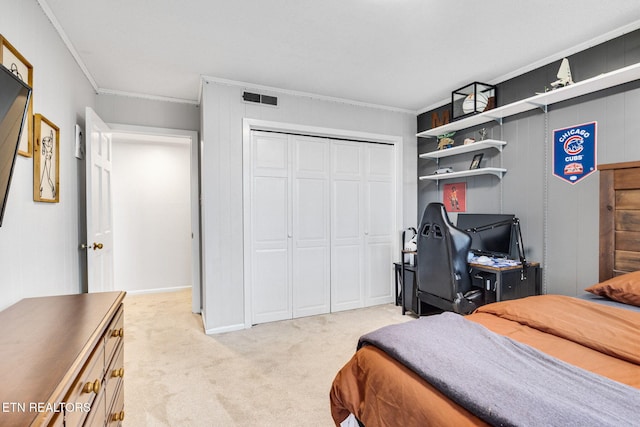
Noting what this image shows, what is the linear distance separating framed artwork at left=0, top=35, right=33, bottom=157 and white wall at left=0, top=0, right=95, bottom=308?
2.4 inches

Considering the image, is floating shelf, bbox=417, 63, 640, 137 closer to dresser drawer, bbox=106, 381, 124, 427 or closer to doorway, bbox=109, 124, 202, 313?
dresser drawer, bbox=106, 381, 124, 427

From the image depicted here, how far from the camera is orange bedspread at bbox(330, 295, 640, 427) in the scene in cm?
109

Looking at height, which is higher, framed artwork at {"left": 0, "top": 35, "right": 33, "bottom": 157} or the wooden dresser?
framed artwork at {"left": 0, "top": 35, "right": 33, "bottom": 157}

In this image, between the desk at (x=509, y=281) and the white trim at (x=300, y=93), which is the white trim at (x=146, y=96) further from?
the desk at (x=509, y=281)

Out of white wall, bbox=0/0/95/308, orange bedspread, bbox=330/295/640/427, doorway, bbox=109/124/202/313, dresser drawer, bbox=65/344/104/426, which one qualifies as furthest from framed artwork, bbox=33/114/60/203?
doorway, bbox=109/124/202/313

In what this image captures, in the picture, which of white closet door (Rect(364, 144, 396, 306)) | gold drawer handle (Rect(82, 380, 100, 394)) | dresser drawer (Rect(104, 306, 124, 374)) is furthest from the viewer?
white closet door (Rect(364, 144, 396, 306))

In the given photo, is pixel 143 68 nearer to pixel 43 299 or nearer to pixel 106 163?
pixel 106 163

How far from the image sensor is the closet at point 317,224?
3.55 metres

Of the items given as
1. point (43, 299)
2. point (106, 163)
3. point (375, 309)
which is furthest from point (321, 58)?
point (375, 309)

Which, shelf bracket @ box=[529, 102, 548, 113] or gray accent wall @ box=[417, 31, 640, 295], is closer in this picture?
gray accent wall @ box=[417, 31, 640, 295]

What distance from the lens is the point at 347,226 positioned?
3.98 m

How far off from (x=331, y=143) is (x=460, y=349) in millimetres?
2974

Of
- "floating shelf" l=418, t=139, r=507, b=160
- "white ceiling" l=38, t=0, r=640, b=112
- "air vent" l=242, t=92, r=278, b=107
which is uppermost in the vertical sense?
"white ceiling" l=38, t=0, r=640, b=112

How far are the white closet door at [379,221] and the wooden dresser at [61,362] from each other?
9.63ft
